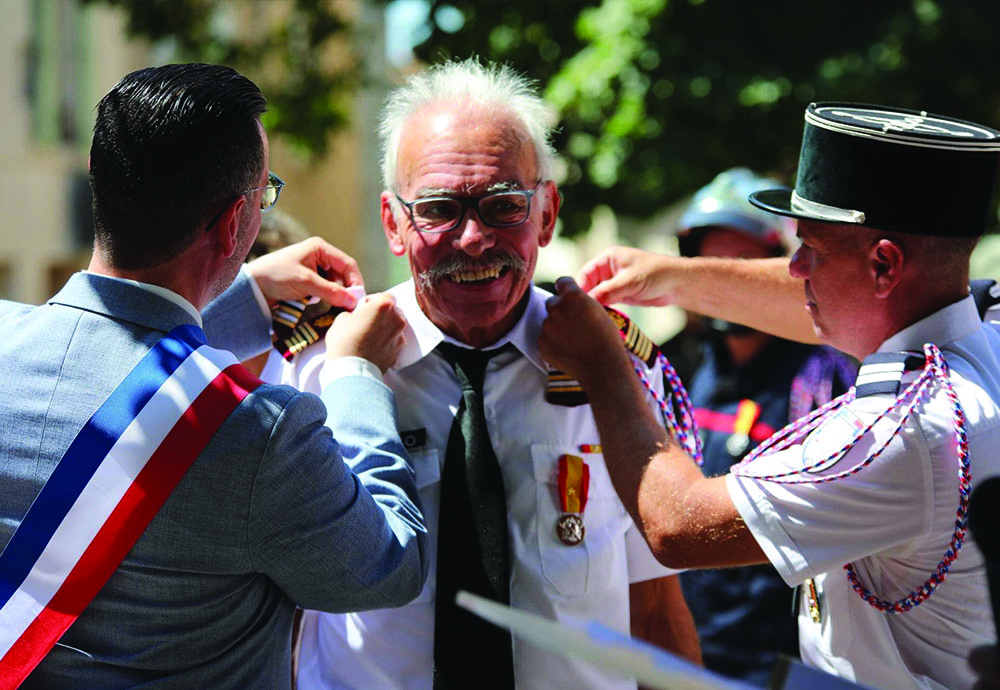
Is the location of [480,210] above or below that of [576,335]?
above

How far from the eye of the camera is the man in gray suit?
1.96 m

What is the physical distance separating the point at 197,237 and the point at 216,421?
0.36 m

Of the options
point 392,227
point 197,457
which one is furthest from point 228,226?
point 392,227

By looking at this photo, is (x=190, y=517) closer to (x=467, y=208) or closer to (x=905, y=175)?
(x=467, y=208)

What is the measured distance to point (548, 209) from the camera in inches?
116

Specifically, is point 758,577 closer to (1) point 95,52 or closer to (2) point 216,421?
(2) point 216,421

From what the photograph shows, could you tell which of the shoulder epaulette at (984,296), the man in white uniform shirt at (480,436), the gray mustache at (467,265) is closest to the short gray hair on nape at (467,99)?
the man in white uniform shirt at (480,436)

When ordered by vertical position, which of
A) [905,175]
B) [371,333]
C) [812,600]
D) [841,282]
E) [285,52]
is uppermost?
[905,175]

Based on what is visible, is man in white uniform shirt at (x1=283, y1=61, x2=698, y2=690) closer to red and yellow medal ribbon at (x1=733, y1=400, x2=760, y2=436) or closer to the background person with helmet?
the background person with helmet

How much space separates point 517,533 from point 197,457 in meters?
0.94

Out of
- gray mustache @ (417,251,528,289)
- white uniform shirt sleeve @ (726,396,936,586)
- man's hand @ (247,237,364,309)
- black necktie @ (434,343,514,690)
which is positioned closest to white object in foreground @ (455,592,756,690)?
white uniform shirt sleeve @ (726,396,936,586)

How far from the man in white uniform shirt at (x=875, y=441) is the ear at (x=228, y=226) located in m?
0.88

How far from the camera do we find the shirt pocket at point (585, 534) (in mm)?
2646

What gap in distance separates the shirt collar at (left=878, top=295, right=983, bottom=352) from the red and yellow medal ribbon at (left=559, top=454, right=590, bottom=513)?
79cm
